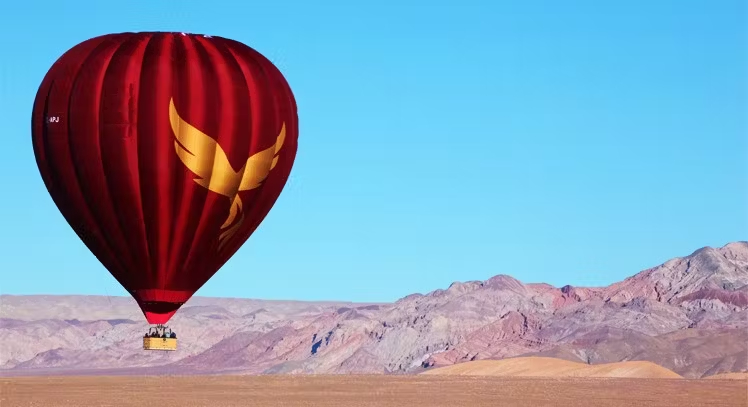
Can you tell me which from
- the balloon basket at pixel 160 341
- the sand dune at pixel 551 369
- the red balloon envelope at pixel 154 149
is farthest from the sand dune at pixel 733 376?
the balloon basket at pixel 160 341

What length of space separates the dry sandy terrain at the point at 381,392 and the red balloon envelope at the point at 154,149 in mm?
26026

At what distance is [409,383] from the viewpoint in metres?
97.4

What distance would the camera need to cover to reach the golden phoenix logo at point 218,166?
4612cm

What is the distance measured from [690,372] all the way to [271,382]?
127 feet

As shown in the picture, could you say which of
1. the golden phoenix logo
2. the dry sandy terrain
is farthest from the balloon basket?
the dry sandy terrain

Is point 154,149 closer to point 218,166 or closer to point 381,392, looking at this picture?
point 218,166

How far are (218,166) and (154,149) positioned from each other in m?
2.20

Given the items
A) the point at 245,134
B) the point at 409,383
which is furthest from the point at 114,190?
the point at 409,383

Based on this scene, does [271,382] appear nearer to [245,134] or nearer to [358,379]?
[358,379]

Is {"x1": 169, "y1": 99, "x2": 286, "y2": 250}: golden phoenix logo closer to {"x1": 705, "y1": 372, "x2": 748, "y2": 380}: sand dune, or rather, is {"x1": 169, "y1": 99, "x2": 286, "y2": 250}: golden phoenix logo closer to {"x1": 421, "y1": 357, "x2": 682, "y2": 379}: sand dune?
{"x1": 705, "y1": 372, "x2": 748, "y2": 380}: sand dune

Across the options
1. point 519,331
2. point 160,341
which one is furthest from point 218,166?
point 519,331

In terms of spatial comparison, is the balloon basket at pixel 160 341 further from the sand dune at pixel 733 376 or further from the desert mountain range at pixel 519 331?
the desert mountain range at pixel 519 331

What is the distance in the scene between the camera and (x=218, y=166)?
46.7m

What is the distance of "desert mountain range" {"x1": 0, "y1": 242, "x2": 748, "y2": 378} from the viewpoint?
130 metres
